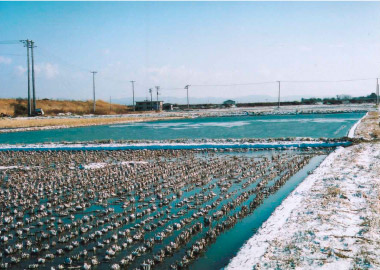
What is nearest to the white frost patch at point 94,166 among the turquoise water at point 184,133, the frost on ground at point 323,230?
the frost on ground at point 323,230

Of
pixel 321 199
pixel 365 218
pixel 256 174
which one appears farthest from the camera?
pixel 256 174

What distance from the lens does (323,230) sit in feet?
21.6

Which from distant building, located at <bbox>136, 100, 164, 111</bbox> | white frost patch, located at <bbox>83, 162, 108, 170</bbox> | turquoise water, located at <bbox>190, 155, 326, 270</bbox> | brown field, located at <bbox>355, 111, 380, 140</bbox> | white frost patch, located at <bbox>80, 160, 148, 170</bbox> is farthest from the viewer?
distant building, located at <bbox>136, 100, 164, 111</bbox>

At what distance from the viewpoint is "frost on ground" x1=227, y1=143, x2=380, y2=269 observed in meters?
5.41

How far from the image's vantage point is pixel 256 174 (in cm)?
1227

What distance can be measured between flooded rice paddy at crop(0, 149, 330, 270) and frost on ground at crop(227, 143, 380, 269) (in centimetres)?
47

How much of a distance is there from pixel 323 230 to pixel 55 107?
276 feet

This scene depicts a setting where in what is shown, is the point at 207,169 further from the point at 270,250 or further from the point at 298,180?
the point at 270,250

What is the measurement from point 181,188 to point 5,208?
13.9 feet

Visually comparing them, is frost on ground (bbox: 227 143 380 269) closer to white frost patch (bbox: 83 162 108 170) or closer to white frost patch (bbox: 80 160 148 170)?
white frost patch (bbox: 80 160 148 170)

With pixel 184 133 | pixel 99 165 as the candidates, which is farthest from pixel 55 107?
pixel 99 165

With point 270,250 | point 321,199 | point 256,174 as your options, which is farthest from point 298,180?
point 270,250

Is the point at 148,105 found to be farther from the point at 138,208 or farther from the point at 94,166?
the point at 138,208

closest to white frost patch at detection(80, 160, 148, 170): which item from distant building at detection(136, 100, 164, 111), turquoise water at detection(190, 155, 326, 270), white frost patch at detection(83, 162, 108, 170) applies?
white frost patch at detection(83, 162, 108, 170)
